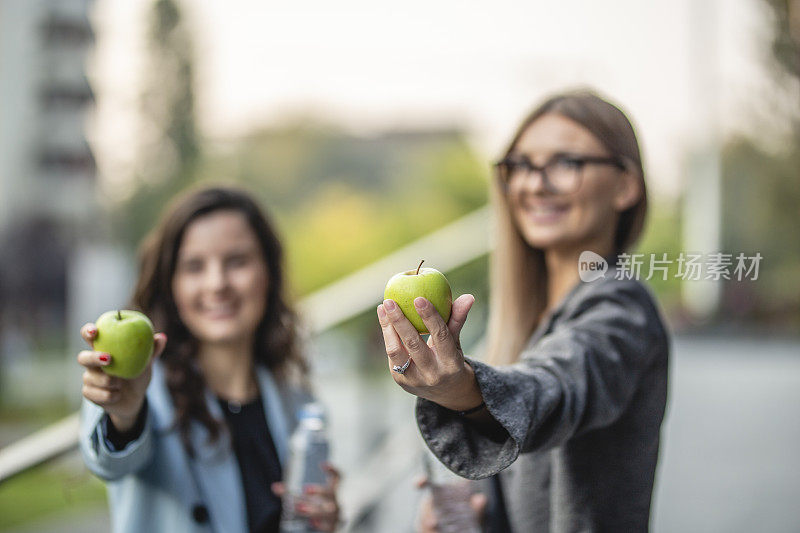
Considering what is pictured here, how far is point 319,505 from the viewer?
174cm

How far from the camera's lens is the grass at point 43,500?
522 inches

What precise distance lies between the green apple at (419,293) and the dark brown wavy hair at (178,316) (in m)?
0.79

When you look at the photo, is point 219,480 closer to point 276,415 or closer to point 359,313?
point 276,415

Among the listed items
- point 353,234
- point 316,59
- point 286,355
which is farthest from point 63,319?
point 286,355

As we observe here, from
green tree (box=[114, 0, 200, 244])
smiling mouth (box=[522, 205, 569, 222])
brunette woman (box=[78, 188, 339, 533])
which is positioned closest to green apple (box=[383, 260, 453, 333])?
smiling mouth (box=[522, 205, 569, 222])

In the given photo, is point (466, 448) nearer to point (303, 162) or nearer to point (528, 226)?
point (528, 226)

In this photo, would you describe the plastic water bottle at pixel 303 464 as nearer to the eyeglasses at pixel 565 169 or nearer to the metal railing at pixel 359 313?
the metal railing at pixel 359 313

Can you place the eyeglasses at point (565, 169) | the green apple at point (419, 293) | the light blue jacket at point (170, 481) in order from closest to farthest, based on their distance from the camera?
the green apple at point (419, 293) → the eyeglasses at point (565, 169) → the light blue jacket at point (170, 481)

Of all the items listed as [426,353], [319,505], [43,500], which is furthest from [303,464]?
[43,500]

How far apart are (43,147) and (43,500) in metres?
22.9

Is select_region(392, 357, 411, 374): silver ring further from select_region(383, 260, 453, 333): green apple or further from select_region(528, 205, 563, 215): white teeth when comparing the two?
select_region(528, 205, 563, 215): white teeth

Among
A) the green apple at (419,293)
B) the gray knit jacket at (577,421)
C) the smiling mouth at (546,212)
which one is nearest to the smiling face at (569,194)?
the smiling mouth at (546,212)

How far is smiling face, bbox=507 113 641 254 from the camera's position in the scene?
1532 mm

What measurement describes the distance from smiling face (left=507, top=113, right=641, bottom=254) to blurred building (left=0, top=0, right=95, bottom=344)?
32662 mm
